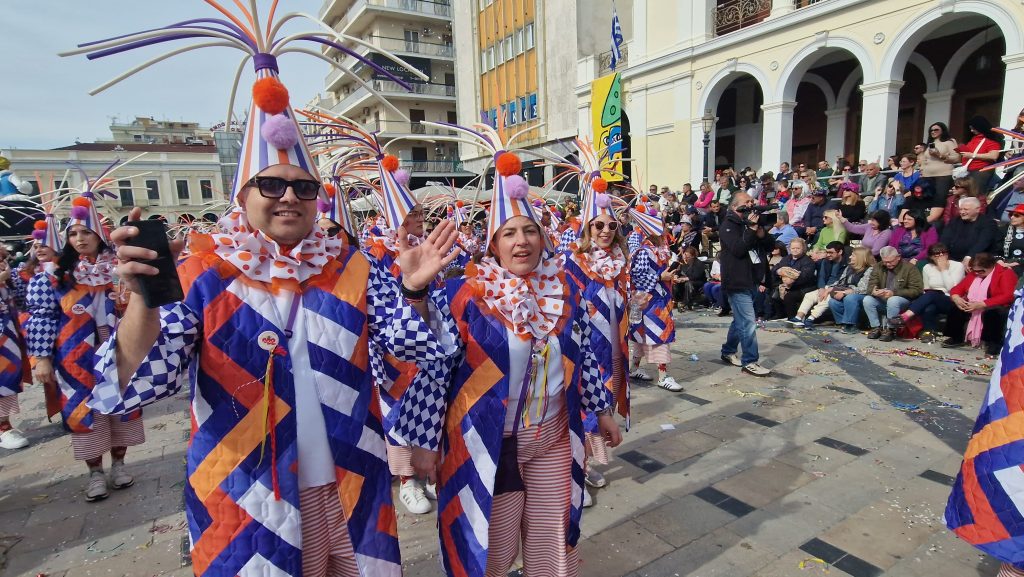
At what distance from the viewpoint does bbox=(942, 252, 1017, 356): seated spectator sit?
22.6ft

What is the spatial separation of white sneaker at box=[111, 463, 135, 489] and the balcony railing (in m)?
17.1

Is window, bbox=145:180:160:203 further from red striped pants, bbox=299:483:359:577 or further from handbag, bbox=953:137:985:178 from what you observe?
red striped pants, bbox=299:483:359:577

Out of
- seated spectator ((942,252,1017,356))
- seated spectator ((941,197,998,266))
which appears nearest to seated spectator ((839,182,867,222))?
seated spectator ((941,197,998,266))

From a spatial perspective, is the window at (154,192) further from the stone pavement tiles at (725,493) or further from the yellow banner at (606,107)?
the stone pavement tiles at (725,493)

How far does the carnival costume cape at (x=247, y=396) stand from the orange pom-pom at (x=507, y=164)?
3.43 feet

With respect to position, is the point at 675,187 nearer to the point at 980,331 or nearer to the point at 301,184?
the point at 980,331

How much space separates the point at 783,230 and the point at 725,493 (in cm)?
887

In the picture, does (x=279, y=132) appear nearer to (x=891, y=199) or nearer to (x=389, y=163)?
(x=389, y=163)

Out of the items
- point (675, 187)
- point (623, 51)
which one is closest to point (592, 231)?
point (675, 187)

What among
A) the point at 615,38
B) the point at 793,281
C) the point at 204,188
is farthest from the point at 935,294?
the point at 204,188

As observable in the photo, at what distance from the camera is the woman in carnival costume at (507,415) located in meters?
2.26

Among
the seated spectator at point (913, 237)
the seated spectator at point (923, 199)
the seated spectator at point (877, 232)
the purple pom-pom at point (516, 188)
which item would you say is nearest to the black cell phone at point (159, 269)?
the purple pom-pom at point (516, 188)

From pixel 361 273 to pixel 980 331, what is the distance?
8.25m

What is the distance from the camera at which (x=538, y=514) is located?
2.40m
